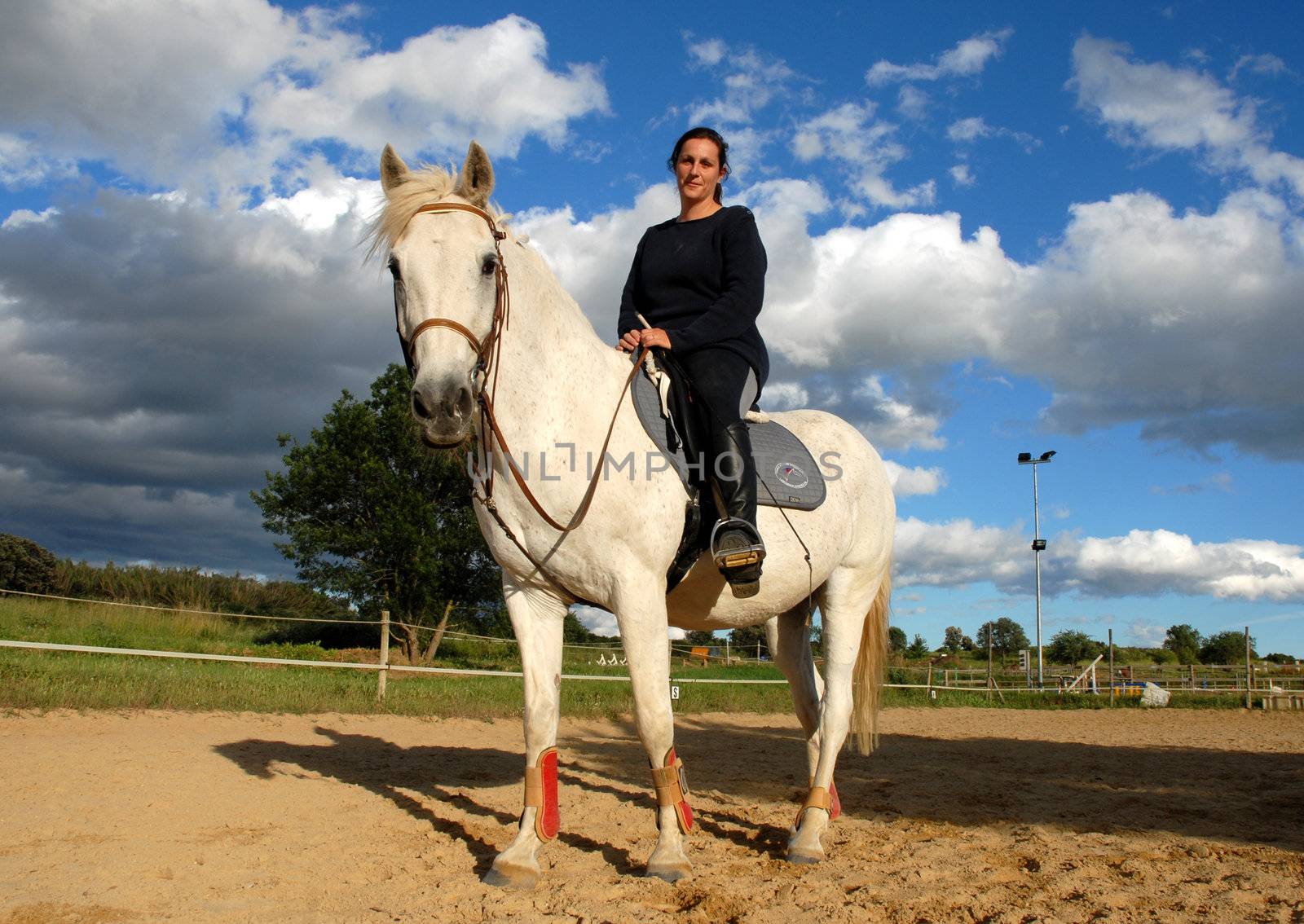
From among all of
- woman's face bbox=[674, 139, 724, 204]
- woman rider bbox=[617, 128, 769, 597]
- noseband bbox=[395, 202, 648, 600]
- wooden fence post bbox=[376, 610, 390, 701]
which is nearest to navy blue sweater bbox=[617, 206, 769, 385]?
woman rider bbox=[617, 128, 769, 597]

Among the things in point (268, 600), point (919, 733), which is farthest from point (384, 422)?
point (919, 733)

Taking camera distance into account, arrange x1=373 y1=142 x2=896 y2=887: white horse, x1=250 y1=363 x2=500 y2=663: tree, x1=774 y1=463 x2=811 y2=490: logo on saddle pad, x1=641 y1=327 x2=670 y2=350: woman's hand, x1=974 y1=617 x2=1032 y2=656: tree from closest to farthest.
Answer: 1. x1=373 y1=142 x2=896 y2=887: white horse
2. x1=641 y1=327 x2=670 y2=350: woman's hand
3. x1=774 y1=463 x2=811 y2=490: logo on saddle pad
4. x1=250 y1=363 x2=500 y2=663: tree
5. x1=974 y1=617 x2=1032 y2=656: tree

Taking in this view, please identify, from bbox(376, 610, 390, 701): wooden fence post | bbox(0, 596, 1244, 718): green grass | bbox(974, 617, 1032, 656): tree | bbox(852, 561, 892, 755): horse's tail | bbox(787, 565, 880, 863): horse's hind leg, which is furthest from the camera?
bbox(974, 617, 1032, 656): tree

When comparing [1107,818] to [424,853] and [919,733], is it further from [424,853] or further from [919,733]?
[919,733]

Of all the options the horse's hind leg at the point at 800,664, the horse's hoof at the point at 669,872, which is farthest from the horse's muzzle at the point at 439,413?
the horse's hind leg at the point at 800,664

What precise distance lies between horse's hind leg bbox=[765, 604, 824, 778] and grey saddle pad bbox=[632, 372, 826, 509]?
106 cm

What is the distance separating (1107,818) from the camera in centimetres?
486

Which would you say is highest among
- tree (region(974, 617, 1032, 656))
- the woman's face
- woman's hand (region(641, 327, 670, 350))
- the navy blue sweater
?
the woman's face

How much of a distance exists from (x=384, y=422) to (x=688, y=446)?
78.3 feet

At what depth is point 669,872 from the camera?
11.4 ft

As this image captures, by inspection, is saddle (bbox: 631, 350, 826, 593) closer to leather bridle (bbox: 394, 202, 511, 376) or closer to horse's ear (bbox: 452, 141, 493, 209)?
leather bridle (bbox: 394, 202, 511, 376)

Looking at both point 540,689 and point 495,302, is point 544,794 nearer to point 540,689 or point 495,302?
point 540,689

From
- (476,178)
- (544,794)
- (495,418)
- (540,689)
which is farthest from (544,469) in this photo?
(544,794)

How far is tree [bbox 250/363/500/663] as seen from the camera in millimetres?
24359
